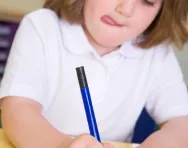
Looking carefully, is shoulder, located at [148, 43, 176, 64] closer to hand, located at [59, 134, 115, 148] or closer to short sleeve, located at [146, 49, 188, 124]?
short sleeve, located at [146, 49, 188, 124]

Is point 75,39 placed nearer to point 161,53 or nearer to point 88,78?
point 88,78

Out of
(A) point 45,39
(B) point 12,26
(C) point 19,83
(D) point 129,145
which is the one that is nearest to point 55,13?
(A) point 45,39

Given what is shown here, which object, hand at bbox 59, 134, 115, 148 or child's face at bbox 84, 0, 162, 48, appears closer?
hand at bbox 59, 134, 115, 148

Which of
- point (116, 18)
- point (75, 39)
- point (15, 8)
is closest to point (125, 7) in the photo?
point (116, 18)

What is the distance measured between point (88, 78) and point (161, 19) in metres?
0.18

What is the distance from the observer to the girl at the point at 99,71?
666 mm

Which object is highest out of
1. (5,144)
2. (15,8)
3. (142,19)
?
(142,19)

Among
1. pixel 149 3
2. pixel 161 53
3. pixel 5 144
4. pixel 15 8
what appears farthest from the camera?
pixel 15 8

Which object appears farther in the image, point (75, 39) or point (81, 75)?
point (75, 39)

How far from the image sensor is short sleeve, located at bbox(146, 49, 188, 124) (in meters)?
0.79

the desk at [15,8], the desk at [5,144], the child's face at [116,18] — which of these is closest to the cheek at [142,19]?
the child's face at [116,18]

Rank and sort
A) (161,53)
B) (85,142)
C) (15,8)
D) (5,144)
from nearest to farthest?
(85,142)
(5,144)
(161,53)
(15,8)

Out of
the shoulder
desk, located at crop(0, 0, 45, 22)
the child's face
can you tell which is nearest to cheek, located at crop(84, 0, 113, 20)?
the child's face

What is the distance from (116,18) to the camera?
685 millimetres
